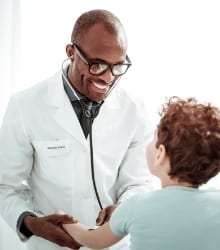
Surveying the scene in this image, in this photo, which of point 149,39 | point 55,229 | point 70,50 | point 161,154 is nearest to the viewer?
point 161,154

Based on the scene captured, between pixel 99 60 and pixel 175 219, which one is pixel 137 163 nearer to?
pixel 99 60

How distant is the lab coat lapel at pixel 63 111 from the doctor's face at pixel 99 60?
0.32 ft

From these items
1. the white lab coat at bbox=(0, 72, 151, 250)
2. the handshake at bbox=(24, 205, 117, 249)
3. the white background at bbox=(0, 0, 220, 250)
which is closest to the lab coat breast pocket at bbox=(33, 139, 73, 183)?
the white lab coat at bbox=(0, 72, 151, 250)

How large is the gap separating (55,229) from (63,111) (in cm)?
39

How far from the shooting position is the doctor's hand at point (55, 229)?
1.49 meters

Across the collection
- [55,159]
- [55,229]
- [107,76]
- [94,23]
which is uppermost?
[94,23]

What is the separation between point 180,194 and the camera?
3.86 ft

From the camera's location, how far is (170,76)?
205 centimetres

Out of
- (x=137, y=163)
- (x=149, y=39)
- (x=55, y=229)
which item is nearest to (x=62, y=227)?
(x=55, y=229)

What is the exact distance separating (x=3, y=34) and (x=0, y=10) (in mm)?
97

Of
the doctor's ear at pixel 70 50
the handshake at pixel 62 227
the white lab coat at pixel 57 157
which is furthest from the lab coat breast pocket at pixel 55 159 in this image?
the doctor's ear at pixel 70 50

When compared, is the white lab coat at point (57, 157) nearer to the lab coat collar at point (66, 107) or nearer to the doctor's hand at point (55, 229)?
the lab coat collar at point (66, 107)

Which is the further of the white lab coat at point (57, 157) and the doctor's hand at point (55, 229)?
the white lab coat at point (57, 157)

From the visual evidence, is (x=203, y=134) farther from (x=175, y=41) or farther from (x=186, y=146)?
(x=175, y=41)
